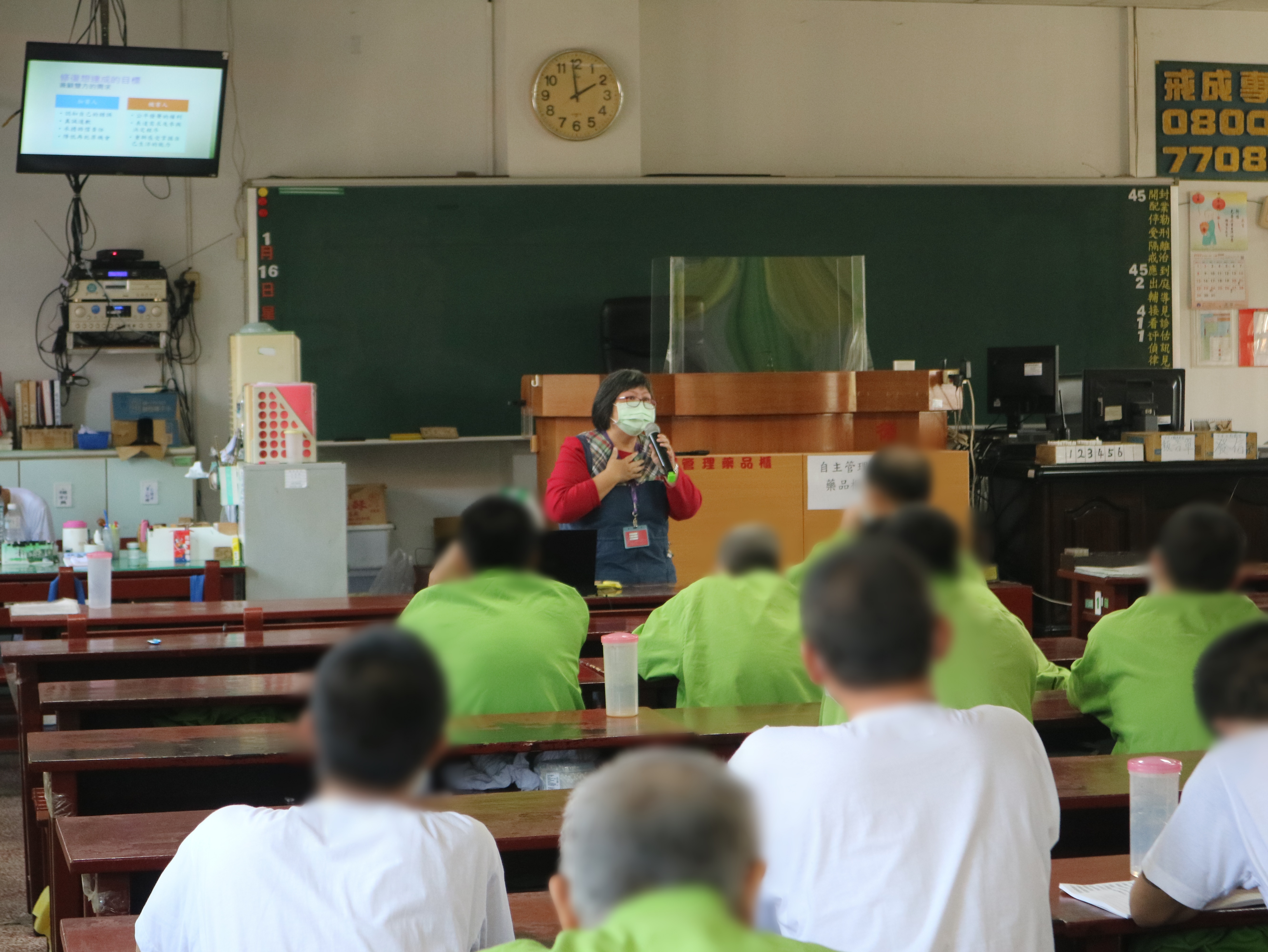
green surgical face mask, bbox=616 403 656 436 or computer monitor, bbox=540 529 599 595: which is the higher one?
green surgical face mask, bbox=616 403 656 436

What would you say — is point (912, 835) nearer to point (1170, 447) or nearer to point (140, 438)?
point (1170, 447)

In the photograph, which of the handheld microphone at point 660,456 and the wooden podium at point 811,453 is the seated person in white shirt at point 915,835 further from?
the handheld microphone at point 660,456

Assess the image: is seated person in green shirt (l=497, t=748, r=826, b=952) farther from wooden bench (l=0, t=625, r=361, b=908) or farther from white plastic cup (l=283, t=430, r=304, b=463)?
white plastic cup (l=283, t=430, r=304, b=463)

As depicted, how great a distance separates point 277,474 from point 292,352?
1.56 meters

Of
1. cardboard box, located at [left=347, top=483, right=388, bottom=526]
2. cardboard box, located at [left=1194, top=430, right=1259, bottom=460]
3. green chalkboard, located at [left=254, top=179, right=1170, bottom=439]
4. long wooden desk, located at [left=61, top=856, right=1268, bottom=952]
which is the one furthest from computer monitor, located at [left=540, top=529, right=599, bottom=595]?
green chalkboard, located at [left=254, top=179, right=1170, bottom=439]

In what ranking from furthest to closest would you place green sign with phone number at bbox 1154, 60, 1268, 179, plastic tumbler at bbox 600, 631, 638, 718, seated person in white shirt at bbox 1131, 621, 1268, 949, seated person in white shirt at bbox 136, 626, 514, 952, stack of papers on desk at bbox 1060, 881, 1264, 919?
green sign with phone number at bbox 1154, 60, 1268, 179 < plastic tumbler at bbox 600, 631, 638, 718 < stack of papers on desk at bbox 1060, 881, 1264, 919 < seated person in white shirt at bbox 1131, 621, 1268, 949 < seated person in white shirt at bbox 136, 626, 514, 952

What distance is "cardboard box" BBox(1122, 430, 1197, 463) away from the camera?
639mm

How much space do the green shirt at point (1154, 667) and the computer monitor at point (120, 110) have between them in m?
4.66

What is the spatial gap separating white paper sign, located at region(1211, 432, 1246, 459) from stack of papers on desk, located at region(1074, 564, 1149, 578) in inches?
2.8

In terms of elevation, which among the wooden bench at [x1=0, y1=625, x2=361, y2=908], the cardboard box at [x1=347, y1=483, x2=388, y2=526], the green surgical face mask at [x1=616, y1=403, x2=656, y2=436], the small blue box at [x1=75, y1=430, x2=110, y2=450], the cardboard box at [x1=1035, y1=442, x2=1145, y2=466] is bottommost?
the wooden bench at [x1=0, y1=625, x2=361, y2=908]

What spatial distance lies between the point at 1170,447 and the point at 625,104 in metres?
6.40

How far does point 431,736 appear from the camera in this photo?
26 cm

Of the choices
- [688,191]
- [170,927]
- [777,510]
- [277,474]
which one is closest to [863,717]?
[777,510]

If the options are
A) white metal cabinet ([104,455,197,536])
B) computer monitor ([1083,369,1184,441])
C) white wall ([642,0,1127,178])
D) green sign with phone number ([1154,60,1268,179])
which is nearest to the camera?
computer monitor ([1083,369,1184,441])
